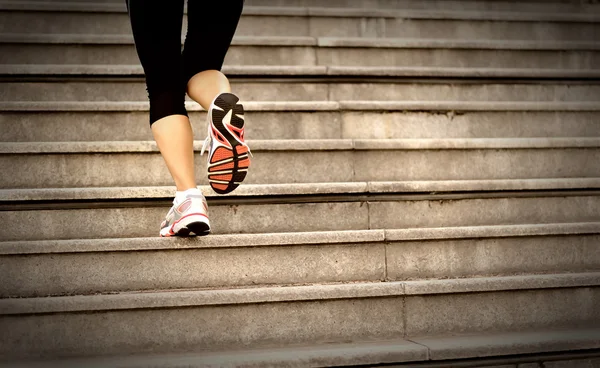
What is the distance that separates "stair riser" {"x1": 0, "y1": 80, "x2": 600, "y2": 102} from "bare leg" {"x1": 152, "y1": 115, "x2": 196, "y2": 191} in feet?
3.56

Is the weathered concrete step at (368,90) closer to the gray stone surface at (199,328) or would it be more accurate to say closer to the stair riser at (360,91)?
the stair riser at (360,91)

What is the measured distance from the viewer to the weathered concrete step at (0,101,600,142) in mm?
3139

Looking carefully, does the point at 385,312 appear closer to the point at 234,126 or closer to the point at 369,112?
the point at 234,126

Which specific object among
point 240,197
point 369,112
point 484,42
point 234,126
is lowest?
point 240,197

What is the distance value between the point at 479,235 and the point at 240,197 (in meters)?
0.88

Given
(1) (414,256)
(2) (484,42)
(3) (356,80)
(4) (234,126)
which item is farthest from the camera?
(2) (484,42)

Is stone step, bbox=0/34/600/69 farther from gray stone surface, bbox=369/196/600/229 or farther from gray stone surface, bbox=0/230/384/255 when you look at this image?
gray stone surface, bbox=0/230/384/255

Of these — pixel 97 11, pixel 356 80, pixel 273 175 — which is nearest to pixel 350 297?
pixel 273 175

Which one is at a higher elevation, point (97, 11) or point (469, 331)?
point (97, 11)

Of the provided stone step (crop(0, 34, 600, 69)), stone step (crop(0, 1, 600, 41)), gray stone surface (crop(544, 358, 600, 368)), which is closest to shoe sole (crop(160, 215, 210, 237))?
gray stone surface (crop(544, 358, 600, 368))

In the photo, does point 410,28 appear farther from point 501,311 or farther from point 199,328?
point 199,328

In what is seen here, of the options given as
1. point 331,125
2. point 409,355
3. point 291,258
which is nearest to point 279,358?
point 409,355

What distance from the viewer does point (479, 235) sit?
2.70 metres

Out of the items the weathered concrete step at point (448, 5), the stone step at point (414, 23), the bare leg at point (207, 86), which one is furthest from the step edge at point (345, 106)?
the weathered concrete step at point (448, 5)
